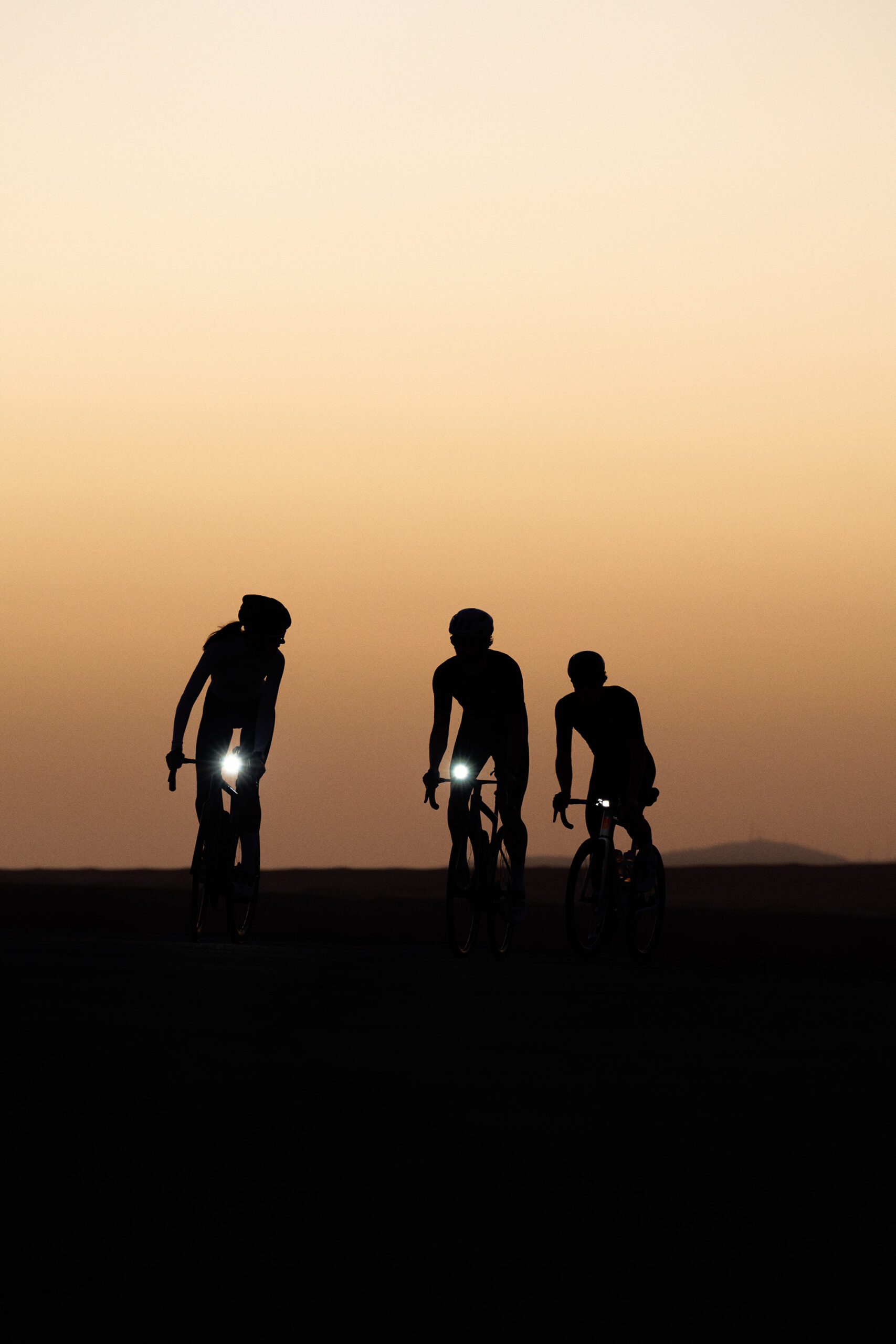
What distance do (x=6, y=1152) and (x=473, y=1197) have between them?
1.42m

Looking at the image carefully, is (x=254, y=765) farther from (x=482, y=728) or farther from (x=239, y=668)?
(x=482, y=728)

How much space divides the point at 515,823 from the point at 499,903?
59 cm

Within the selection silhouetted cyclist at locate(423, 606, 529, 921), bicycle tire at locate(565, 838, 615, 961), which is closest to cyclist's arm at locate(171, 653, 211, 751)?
silhouetted cyclist at locate(423, 606, 529, 921)

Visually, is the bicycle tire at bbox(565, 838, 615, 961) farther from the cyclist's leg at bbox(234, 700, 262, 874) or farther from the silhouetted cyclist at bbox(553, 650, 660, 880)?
the cyclist's leg at bbox(234, 700, 262, 874)

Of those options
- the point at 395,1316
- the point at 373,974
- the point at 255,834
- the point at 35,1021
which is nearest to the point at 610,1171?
the point at 395,1316

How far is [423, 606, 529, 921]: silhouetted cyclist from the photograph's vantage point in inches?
542

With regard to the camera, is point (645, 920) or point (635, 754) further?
point (645, 920)

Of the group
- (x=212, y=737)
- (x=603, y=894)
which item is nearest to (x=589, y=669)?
(x=603, y=894)

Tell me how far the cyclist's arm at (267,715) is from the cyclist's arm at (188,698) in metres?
0.47

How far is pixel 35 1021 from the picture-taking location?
802 centimetres

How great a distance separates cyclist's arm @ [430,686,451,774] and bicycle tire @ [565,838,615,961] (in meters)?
1.21

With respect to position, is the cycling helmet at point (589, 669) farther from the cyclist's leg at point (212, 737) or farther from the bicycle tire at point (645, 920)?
the cyclist's leg at point (212, 737)

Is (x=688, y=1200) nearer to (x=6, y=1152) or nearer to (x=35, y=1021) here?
(x=6, y=1152)

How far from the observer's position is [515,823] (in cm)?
1406
